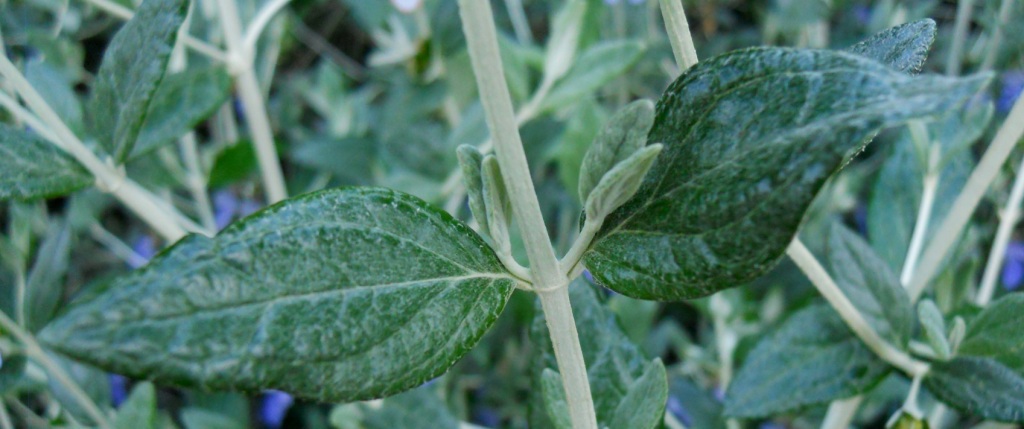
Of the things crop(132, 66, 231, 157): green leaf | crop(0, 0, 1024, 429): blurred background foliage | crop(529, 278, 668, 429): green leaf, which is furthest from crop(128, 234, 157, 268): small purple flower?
crop(529, 278, 668, 429): green leaf

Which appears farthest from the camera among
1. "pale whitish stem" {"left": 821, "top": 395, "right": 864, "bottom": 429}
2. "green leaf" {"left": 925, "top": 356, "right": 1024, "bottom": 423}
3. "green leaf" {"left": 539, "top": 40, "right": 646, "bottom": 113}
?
"green leaf" {"left": 539, "top": 40, "right": 646, "bottom": 113}

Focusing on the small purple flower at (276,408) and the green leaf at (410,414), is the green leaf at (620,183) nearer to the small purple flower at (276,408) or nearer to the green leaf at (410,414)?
the green leaf at (410,414)

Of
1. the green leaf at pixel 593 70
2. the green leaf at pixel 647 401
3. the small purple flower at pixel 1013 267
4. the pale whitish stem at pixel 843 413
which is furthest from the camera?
the small purple flower at pixel 1013 267

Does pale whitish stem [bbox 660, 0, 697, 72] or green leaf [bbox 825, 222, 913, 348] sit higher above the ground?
pale whitish stem [bbox 660, 0, 697, 72]

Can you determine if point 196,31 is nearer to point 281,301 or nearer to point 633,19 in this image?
point 633,19

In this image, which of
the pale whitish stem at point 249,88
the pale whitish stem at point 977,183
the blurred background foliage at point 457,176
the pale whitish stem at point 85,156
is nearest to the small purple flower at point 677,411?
the blurred background foliage at point 457,176

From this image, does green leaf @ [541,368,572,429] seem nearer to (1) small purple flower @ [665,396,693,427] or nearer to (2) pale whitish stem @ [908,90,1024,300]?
(2) pale whitish stem @ [908,90,1024,300]
